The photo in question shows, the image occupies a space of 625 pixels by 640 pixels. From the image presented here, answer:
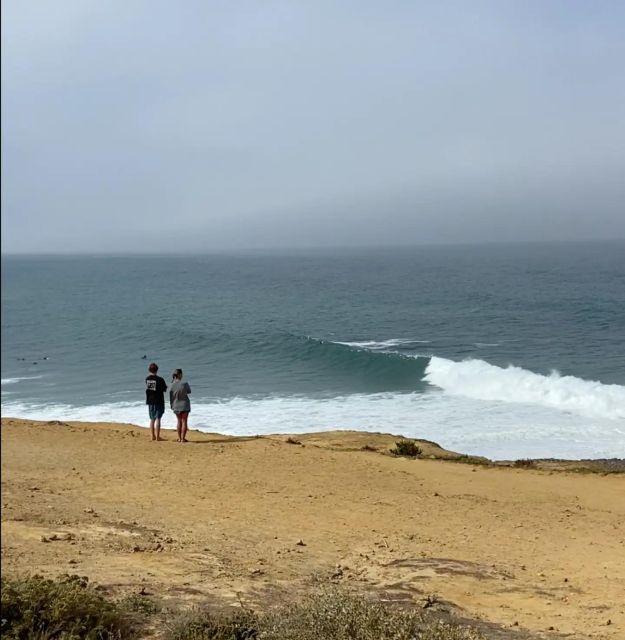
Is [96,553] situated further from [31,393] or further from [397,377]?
[397,377]

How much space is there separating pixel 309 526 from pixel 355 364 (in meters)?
19.8

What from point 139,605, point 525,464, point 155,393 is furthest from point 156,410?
point 139,605

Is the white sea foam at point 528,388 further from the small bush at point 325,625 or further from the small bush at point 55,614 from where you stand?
the small bush at point 55,614

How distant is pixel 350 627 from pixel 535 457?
12471mm

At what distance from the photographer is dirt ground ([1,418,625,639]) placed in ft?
20.5

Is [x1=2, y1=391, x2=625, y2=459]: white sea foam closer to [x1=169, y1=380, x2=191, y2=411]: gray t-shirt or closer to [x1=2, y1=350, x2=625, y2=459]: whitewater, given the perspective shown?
[x1=2, y1=350, x2=625, y2=459]: whitewater

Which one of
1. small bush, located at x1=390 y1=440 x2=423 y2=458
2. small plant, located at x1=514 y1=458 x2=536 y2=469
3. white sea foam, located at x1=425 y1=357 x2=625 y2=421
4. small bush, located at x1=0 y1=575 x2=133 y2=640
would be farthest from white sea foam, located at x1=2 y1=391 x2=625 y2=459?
small bush, located at x1=0 y1=575 x2=133 y2=640

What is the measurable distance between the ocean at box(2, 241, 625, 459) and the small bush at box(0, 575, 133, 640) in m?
1.84

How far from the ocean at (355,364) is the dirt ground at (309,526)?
2.21 metres

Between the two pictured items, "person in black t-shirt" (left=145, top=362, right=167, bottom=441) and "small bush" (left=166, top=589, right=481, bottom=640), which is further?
"person in black t-shirt" (left=145, top=362, right=167, bottom=441)

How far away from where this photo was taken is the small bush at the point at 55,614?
4176mm

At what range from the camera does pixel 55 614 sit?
4.30 metres

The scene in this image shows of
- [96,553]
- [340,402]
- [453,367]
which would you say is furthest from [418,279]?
[96,553]

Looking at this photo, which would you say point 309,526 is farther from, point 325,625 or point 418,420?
point 418,420
